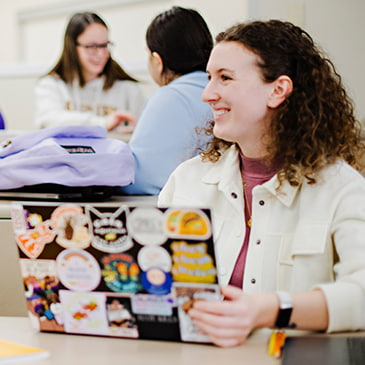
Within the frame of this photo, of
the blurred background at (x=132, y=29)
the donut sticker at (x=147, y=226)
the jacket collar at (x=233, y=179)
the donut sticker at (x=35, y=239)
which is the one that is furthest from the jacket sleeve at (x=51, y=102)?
the donut sticker at (x=147, y=226)

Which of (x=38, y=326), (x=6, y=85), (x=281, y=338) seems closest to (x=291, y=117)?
(x=281, y=338)

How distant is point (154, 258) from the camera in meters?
0.83

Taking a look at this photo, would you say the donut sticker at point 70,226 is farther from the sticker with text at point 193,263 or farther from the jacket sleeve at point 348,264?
the jacket sleeve at point 348,264

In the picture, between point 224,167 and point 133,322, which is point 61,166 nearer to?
point 224,167

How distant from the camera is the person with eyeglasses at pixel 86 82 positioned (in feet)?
11.3

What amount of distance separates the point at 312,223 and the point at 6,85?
12.3 ft

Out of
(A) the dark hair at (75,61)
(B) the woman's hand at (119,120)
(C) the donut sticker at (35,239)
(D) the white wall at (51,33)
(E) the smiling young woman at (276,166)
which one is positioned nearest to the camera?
(C) the donut sticker at (35,239)

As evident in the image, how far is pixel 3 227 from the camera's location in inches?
63.7

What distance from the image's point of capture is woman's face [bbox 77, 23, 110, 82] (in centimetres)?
344

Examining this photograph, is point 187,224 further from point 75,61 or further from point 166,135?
point 75,61

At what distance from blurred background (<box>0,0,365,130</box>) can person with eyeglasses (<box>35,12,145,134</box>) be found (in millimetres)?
262

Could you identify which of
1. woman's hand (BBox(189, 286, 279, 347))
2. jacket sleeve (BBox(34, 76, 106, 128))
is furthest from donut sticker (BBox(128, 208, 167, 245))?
jacket sleeve (BBox(34, 76, 106, 128))

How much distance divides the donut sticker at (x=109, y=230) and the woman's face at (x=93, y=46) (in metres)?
2.71

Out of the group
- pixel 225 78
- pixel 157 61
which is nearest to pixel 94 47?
pixel 157 61
